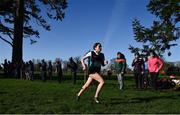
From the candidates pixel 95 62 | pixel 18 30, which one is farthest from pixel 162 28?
pixel 95 62

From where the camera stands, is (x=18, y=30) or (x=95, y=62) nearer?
(x=95, y=62)

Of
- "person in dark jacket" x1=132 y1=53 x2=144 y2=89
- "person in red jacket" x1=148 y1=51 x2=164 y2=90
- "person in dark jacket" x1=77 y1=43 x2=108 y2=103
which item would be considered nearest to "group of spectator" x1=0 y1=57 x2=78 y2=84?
"person in dark jacket" x1=132 y1=53 x2=144 y2=89

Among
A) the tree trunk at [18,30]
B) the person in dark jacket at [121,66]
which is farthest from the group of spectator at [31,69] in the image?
the person in dark jacket at [121,66]

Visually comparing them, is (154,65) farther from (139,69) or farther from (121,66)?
(139,69)

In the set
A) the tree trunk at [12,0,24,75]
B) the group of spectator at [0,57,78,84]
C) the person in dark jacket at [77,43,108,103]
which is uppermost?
the tree trunk at [12,0,24,75]

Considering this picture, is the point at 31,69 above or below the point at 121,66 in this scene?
above

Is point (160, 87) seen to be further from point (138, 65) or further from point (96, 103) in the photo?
point (96, 103)

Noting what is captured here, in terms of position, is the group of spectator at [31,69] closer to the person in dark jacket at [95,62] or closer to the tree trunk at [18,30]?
the tree trunk at [18,30]

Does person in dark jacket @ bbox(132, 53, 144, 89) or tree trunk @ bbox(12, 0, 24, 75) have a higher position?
tree trunk @ bbox(12, 0, 24, 75)

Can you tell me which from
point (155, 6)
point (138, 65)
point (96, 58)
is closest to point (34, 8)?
point (155, 6)

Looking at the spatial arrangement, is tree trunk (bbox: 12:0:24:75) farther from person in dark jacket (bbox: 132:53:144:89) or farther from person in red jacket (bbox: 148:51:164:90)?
person in red jacket (bbox: 148:51:164:90)

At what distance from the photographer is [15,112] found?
11.2 metres

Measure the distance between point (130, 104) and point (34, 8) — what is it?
1254 inches

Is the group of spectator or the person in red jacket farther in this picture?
the group of spectator
